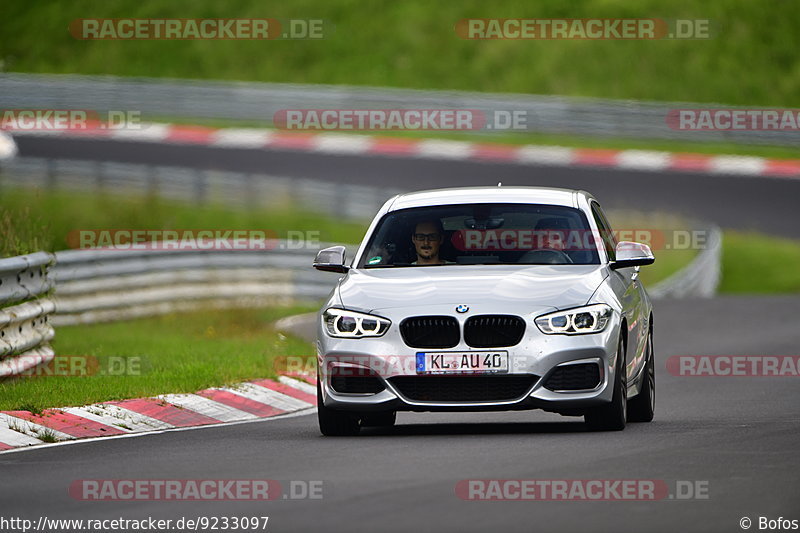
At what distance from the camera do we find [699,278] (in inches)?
1124

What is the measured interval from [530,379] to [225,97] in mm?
33407

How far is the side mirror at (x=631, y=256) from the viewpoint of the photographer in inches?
465

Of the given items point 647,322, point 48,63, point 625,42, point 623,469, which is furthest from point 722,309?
point 48,63

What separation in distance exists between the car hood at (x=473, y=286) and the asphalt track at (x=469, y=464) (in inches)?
33.7

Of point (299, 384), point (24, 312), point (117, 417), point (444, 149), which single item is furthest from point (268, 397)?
point (444, 149)

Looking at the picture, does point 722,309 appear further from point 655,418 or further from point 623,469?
point 623,469

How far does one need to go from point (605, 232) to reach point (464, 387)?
2.37 m

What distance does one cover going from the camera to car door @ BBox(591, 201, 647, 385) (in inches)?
464

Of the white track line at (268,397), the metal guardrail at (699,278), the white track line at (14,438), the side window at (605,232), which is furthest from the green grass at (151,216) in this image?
the white track line at (14,438)

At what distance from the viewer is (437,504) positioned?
8109mm

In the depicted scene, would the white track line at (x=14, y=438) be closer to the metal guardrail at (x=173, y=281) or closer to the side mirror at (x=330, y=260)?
the side mirror at (x=330, y=260)

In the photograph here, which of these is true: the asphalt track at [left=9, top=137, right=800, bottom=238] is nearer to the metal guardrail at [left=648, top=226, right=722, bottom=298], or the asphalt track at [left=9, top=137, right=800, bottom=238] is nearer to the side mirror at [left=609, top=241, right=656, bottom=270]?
the metal guardrail at [left=648, top=226, right=722, bottom=298]

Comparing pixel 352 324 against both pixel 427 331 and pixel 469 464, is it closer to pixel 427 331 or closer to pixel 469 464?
pixel 427 331

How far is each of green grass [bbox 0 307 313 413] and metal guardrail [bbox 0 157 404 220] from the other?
9159 mm
